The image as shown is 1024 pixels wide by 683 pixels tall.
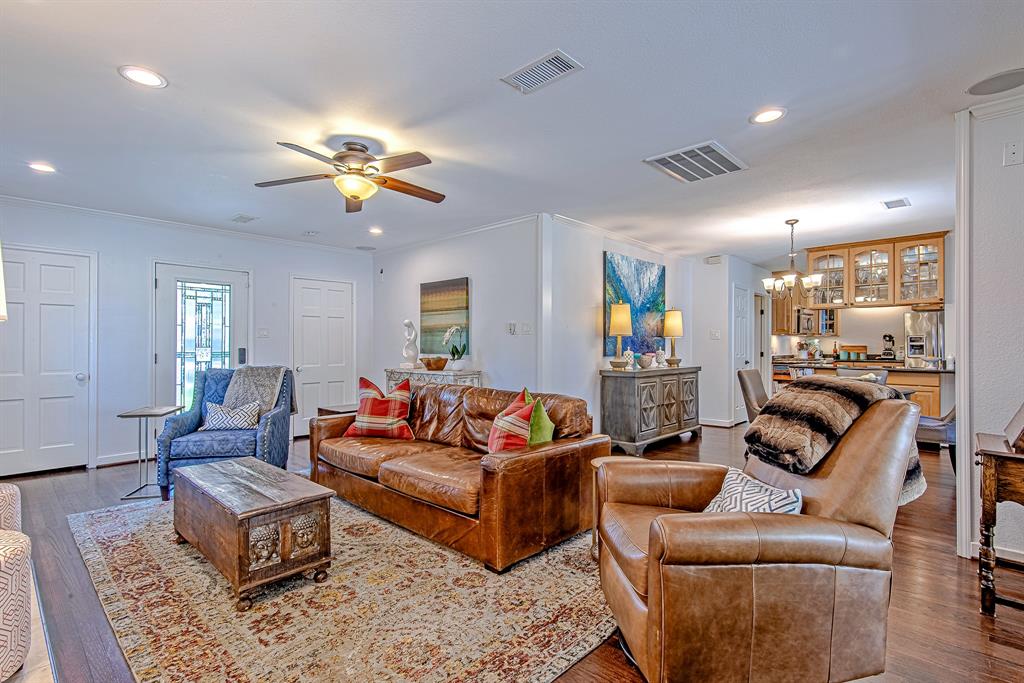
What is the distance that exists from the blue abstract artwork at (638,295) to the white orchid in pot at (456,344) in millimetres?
1669

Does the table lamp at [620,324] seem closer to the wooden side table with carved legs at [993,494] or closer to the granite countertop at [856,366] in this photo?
the granite countertop at [856,366]

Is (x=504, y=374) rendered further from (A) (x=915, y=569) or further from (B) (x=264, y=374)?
(A) (x=915, y=569)

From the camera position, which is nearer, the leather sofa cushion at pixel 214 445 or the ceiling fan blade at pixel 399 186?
the ceiling fan blade at pixel 399 186

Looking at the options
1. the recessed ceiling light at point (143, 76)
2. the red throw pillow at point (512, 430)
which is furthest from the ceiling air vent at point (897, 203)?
the recessed ceiling light at point (143, 76)

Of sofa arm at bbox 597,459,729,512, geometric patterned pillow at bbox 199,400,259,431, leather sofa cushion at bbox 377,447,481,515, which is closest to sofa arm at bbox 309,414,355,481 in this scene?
geometric patterned pillow at bbox 199,400,259,431

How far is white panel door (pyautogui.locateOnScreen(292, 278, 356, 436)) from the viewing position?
6.14 m

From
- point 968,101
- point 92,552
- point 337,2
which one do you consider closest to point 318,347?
point 92,552

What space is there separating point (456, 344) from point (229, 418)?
2.43m

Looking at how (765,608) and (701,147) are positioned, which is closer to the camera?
(765,608)

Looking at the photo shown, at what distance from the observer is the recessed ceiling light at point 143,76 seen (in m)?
2.26

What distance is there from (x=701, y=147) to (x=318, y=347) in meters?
5.10

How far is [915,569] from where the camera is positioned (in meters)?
2.53

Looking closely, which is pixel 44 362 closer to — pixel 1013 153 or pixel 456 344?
pixel 456 344

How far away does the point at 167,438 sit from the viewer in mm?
3711
